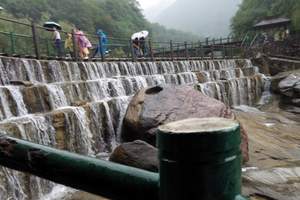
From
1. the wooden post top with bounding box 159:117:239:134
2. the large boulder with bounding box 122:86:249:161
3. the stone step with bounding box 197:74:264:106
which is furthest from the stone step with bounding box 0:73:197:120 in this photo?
the wooden post top with bounding box 159:117:239:134

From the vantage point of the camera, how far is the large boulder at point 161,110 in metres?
8.78

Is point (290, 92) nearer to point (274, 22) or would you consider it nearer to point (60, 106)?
point (60, 106)

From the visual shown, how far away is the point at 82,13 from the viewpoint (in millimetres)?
53625

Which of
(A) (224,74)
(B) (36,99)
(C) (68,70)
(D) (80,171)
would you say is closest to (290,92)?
(A) (224,74)

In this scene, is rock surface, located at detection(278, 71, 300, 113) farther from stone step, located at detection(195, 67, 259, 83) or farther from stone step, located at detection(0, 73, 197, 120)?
stone step, located at detection(0, 73, 197, 120)

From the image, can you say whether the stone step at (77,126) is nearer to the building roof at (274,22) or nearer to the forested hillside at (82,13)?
the building roof at (274,22)

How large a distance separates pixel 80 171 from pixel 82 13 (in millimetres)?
54278

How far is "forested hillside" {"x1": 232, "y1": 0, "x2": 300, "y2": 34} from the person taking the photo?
40.7m

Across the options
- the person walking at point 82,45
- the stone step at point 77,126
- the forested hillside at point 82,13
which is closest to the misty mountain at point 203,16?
the forested hillside at point 82,13

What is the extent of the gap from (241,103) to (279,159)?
10.4 m

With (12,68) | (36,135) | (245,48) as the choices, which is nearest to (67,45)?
(12,68)

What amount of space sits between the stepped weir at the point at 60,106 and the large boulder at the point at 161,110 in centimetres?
62

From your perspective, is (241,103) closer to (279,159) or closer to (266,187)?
(279,159)

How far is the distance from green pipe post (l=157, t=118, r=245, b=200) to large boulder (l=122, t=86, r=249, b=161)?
25.3 feet
